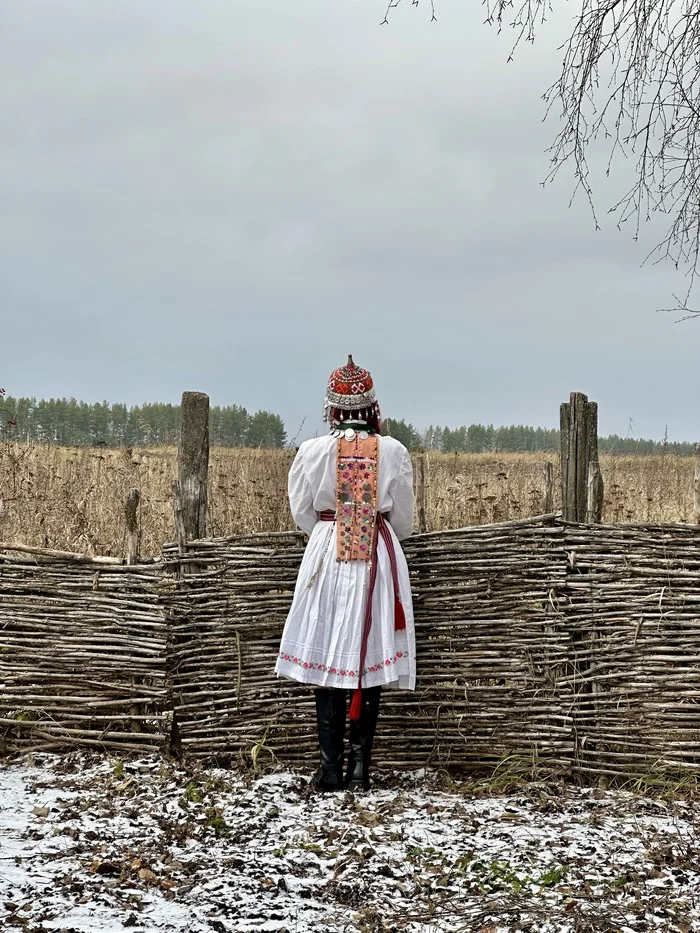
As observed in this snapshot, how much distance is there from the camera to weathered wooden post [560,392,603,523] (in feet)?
18.0

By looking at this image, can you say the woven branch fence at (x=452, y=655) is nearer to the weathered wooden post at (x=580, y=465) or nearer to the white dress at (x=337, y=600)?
the weathered wooden post at (x=580, y=465)

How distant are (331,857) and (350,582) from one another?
1.34 m

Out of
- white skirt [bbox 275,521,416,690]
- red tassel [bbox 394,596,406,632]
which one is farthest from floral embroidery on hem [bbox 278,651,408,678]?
red tassel [bbox 394,596,406,632]

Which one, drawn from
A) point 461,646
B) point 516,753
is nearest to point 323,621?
point 461,646

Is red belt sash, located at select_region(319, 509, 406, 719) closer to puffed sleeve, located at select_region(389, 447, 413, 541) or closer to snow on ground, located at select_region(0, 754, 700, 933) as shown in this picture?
puffed sleeve, located at select_region(389, 447, 413, 541)

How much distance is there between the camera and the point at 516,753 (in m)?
5.41

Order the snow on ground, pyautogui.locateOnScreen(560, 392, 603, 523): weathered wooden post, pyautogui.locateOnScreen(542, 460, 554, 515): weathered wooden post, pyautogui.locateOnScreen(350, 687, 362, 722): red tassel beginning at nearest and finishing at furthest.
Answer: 1. the snow on ground
2. pyautogui.locateOnScreen(350, 687, 362, 722): red tassel
3. pyautogui.locateOnScreen(560, 392, 603, 523): weathered wooden post
4. pyautogui.locateOnScreen(542, 460, 554, 515): weathered wooden post

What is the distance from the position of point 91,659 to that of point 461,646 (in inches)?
85.0

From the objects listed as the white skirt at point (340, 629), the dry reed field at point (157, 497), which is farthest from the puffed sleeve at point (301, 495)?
the dry reed field at point (157, 497)

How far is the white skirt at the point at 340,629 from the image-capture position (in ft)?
16.3

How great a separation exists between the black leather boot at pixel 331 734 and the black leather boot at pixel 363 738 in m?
0.06

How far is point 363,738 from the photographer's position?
507cm

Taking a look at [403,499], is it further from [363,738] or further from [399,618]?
[363,738]

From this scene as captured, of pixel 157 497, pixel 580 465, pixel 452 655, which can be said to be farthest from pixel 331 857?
pixel 157 497
